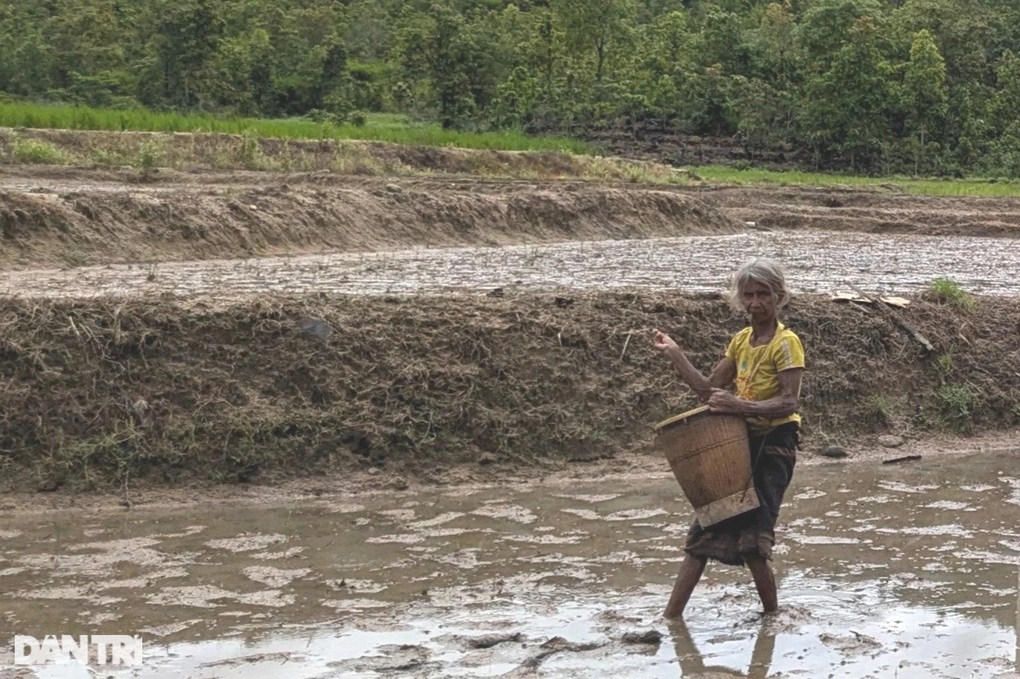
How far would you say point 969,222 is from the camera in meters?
19.1

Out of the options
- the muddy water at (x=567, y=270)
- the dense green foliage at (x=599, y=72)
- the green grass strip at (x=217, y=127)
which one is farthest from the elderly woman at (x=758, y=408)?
the dense green foliage at (x=599, y=72)

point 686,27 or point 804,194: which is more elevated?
point 686,27

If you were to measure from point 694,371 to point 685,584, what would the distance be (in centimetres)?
85

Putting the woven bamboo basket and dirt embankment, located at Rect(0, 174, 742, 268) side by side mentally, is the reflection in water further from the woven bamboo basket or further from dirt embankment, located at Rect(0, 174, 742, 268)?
dirt embankment, located at Rect(0, 174, 742, 268)

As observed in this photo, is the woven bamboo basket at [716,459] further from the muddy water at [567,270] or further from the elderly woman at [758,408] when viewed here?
the muddy water at [567,270]

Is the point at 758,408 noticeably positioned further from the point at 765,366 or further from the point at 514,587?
the point at 514,587

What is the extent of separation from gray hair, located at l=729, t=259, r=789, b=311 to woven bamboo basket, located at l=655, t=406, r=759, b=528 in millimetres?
482

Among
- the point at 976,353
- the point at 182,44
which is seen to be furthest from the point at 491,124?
the point at 976,353

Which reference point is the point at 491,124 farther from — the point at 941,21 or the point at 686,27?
the point at 941,21

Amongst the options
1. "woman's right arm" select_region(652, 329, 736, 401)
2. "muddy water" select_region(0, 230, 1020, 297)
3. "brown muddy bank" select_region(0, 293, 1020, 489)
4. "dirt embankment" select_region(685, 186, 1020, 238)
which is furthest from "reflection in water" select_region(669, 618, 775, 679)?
"dirt embankment" select_region(685, 186, 1020, 238)

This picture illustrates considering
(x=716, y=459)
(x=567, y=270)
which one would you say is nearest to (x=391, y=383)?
(x=716, y=459)

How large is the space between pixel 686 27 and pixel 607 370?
36.1 m

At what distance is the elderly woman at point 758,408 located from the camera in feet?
15.1

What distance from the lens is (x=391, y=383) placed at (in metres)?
7.20
